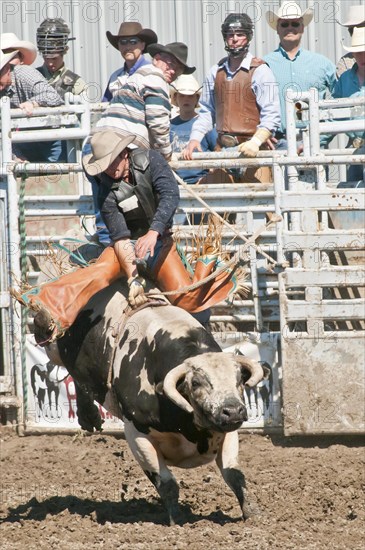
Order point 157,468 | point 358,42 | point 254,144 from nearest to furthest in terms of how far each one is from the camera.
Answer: point 157,468 < point 254,144 < point 358,42

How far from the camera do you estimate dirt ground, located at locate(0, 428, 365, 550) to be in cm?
607

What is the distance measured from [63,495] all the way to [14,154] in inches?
138

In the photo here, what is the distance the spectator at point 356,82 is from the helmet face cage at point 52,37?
97.5 inches

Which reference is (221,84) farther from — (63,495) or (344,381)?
(63,495)

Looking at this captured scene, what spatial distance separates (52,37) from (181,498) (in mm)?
4705

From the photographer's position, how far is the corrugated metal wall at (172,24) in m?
11.9

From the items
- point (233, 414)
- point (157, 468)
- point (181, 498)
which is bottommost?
point (181, 498)

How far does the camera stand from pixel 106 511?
6.97 m

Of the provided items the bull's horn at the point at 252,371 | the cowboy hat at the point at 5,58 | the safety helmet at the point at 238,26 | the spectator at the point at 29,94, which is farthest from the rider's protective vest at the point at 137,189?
the cowboy hat at the point at 5,58

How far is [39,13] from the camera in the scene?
12.6 metres

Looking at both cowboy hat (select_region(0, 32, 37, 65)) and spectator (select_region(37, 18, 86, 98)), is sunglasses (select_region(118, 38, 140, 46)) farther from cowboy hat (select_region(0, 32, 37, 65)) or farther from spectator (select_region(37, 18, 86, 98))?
cowboy hat (select_region(0, 32, 37, 65))

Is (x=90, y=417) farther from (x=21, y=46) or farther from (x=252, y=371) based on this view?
(x=21, y=46)

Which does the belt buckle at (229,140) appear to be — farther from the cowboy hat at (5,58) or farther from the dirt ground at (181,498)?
the dirt ground at (181,498)

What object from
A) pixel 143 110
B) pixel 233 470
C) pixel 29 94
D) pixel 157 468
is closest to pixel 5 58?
pixel 29 94
